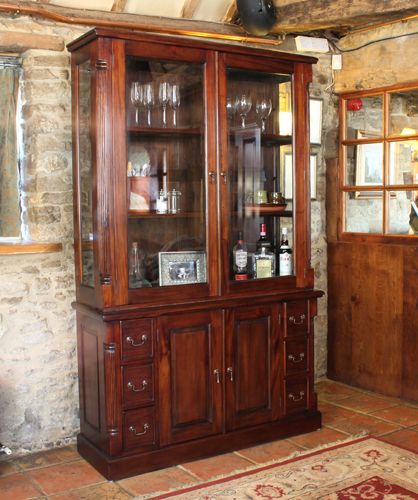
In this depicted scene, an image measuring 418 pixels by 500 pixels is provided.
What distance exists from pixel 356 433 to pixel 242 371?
866mm

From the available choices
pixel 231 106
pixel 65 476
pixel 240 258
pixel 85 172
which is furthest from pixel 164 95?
pixel 65 476

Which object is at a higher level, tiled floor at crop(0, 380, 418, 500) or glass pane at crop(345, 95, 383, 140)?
glass pane at crop(345, 95, 383, 140)

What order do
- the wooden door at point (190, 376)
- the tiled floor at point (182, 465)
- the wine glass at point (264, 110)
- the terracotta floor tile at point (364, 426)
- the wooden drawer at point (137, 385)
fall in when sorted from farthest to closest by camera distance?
the terracotta floor tile at point (364, 426)
the wine glass at point (264, 110)
the wooden door at point (190, 376)
the wooden drawer at point (137, 385)
the tiled floor at point (182, 465)

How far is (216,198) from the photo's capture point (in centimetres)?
380

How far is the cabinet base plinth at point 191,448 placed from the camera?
141 inches

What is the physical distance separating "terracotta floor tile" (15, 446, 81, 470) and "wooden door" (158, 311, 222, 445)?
2.00 feet

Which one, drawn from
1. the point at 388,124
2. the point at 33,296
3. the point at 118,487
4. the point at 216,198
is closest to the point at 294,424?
the point at 118,487

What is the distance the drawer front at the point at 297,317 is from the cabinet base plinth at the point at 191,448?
529mm

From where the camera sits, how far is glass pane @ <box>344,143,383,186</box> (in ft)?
16.1

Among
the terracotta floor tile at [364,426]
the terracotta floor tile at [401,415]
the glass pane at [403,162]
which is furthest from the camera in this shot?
the glass pane at [403,162]

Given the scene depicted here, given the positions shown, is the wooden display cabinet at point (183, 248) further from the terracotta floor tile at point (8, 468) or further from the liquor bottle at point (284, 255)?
the terracotta floor tile at point (8, 468)

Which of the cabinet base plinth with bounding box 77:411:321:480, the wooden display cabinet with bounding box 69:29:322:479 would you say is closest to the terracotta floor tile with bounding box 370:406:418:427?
the cabinet base plinth with bounding box 77:411:321:480

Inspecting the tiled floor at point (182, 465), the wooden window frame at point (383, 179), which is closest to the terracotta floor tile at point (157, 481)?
the tiled floor at point (182, 465)

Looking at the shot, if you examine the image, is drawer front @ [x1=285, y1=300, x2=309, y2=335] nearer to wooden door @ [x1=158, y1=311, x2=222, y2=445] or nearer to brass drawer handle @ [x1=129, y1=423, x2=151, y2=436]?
wooden door @ [x1=158, y1=311, x2=222, y2=445]
